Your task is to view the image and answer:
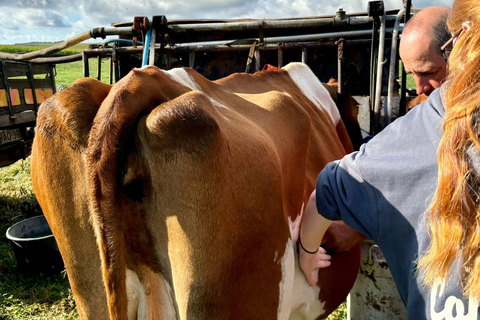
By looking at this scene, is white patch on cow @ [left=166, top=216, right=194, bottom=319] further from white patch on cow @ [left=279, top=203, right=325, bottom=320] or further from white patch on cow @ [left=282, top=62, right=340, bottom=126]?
white patch on cow @ [left=282, top=62, right=340, bottom=126]

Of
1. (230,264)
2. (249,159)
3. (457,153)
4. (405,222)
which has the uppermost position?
(457,153)

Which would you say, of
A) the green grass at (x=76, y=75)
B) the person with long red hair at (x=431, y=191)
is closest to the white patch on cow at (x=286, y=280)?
the person with long red hair at (x=431, y=191)

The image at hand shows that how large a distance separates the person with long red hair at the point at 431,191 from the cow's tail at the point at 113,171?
0.64 meters

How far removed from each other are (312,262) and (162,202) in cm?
79

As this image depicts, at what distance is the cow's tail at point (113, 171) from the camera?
45.1 inches

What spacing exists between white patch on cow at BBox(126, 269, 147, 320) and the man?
1.90 m

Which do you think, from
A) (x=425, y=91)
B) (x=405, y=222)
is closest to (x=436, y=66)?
(x=425, y=91)

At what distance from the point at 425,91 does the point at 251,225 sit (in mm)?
1595

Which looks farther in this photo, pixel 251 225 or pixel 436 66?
pixel 436 66

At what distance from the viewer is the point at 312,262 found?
1.67 metres

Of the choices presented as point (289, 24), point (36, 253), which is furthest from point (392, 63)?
point (36, 253)

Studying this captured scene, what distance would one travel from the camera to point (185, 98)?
3.77 feet

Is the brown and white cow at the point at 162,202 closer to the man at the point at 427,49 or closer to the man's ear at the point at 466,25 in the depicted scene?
the man's ear at the point at 466,25

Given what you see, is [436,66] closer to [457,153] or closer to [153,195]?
[457,153]
